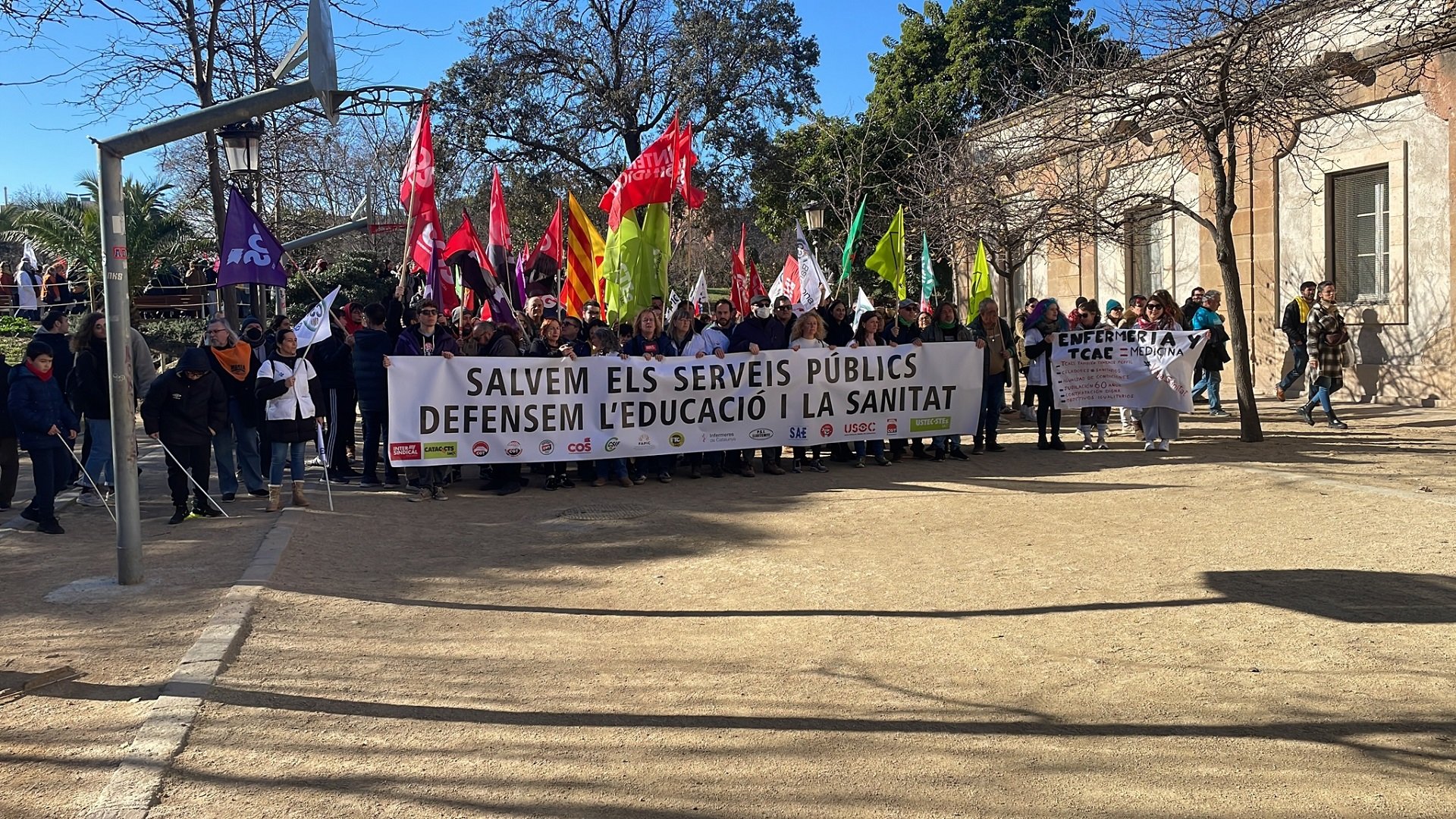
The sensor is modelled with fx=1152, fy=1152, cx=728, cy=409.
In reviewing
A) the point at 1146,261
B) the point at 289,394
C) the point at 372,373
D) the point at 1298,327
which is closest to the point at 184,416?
the point at 289,394

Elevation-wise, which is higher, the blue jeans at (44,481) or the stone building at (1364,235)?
the stone building at (1364,235)

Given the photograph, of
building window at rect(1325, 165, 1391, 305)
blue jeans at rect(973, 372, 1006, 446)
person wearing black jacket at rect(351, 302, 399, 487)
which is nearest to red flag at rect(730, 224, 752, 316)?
blue jeans at rect(973, 372, 1006, 446)

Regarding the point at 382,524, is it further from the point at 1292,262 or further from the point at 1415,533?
the point at 1292,262

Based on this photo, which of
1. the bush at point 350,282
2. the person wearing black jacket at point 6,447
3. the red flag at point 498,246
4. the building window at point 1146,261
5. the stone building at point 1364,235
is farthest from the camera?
the bush at point 350,282

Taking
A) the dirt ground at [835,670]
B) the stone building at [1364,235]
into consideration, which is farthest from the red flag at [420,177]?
the stone building at [1364,235]

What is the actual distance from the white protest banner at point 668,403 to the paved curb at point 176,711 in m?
3.83

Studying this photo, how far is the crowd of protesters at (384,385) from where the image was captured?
1002 centimetres

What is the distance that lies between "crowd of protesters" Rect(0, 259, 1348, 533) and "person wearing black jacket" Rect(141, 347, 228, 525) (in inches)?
0.5

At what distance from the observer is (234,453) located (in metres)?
11.2

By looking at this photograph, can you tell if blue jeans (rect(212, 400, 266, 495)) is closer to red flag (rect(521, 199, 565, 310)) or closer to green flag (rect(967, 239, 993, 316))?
red flag (rect(521, 199, 565, 310))

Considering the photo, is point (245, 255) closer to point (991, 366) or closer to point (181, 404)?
point (181, 404)

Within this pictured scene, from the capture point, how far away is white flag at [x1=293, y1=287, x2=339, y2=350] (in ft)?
34.5

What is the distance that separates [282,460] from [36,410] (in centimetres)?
201

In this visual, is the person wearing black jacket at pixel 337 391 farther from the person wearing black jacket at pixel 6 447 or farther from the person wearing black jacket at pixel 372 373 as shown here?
the person wearing black jacket at pixel 6 447
